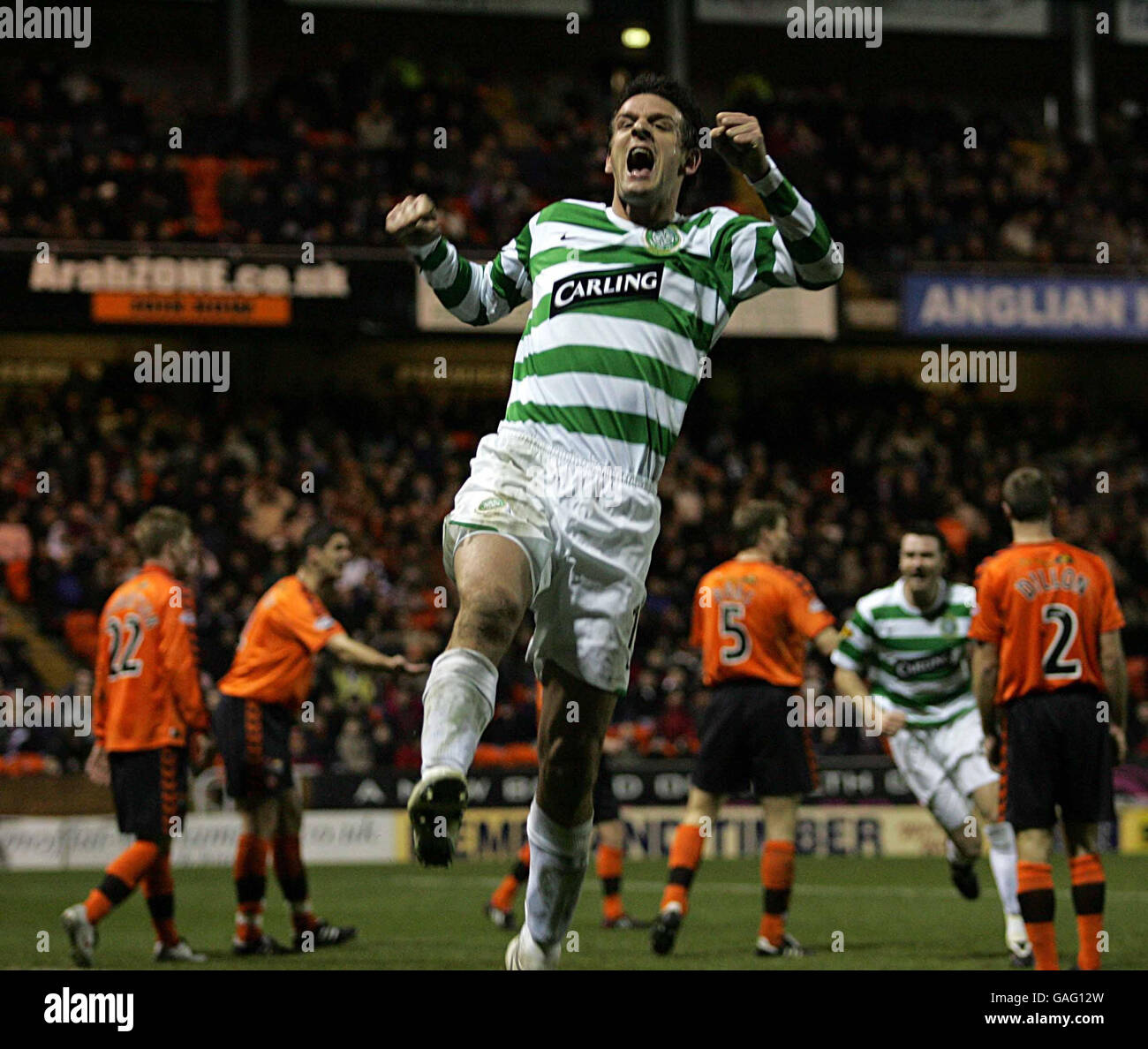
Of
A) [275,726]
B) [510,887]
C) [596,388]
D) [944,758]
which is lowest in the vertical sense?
[510,887]

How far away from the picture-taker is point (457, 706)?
4.21m

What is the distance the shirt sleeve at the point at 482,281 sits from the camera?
17.2ft

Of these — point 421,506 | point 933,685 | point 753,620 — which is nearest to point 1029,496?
point 753,620

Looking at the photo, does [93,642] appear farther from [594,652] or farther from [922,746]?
[594,652]

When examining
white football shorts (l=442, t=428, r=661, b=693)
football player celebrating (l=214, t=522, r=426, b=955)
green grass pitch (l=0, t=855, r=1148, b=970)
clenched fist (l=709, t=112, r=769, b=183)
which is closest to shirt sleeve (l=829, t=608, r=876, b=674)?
green grass pitch (l=0, t=855, r=1148, b=970)

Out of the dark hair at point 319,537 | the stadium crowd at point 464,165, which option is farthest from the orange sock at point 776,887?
the stadium crowd at point 464,165

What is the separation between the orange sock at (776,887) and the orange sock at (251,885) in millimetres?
2704

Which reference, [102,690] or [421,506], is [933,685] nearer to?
[102,690]

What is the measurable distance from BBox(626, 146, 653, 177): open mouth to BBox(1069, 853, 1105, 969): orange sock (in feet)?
13.2

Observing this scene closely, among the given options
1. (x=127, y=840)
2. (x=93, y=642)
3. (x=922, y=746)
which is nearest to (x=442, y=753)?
(x=922, y=746)

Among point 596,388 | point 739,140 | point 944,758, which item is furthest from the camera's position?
point 944,758

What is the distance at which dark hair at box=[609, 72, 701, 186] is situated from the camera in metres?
5.21

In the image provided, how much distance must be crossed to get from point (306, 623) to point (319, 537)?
1.77ft

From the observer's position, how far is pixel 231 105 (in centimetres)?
2480
